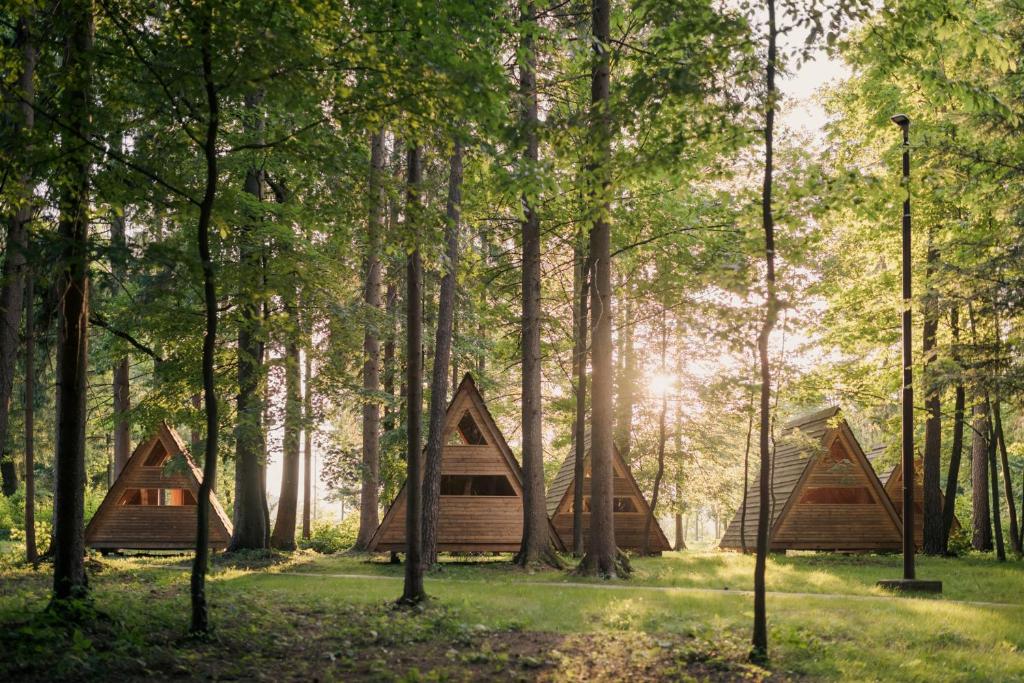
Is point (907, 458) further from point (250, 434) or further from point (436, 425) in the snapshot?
point (250, 434)

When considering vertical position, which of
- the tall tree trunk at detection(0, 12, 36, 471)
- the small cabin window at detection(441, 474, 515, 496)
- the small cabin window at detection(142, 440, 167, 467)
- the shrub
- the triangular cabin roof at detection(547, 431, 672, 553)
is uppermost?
the tall tree trunk at detection(0, 12, 36, 471)

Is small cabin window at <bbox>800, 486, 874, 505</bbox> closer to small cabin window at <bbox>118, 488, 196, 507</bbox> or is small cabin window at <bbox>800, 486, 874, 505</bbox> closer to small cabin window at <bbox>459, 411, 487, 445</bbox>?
small cabin window at <bbox>459, 411, 487, 445</bbox>

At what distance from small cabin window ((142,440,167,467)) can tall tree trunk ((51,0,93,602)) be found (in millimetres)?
11539

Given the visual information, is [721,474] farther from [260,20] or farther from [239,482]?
[260,20]

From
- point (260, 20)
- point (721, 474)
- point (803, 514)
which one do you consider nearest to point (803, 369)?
point (803, 514)

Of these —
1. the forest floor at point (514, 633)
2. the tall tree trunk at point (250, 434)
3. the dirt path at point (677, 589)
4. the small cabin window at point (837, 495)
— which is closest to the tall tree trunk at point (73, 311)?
the forest floor at point (514, 633)

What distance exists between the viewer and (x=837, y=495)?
916 inches

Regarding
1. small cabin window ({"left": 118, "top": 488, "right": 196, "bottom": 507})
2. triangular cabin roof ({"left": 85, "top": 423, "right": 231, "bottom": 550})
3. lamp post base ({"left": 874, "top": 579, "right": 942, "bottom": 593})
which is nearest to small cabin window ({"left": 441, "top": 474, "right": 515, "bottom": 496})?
triangular cabin roof ({"left": 85, "top": 423, "right": 231, "bottom": 550})

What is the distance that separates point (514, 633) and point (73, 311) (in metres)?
5.73

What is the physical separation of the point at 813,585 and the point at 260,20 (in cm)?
1179

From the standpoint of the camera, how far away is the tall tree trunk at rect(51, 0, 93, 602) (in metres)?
7.72

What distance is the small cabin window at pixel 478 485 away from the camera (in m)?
19.8

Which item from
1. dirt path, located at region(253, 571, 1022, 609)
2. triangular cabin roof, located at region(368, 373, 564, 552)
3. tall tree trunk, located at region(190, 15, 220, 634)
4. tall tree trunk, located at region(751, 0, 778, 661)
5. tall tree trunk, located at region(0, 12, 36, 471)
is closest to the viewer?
tall tree trunk, located at region(190, 15, 220, 634)

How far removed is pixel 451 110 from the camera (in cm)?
804
